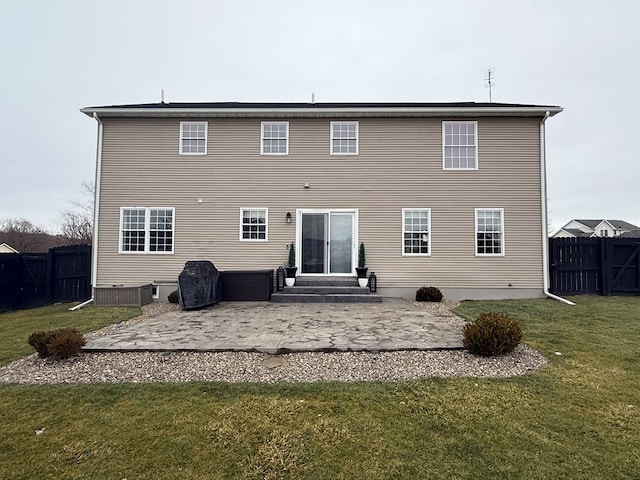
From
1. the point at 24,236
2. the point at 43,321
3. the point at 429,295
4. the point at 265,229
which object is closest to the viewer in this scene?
the point at 43,321

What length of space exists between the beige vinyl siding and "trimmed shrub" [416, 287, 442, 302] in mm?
608

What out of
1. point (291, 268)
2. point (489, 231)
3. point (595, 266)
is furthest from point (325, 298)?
point (595, 266)

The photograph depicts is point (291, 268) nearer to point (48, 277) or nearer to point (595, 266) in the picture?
point (48, 277)

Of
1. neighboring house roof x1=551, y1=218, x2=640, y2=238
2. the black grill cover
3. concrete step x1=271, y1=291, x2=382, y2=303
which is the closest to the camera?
the black grill cover

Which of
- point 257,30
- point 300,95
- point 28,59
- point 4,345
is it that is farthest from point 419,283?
point 300,95

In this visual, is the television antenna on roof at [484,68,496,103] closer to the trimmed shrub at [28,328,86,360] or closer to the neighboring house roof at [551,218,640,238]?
the trimmed shrub at [28,328,86,360]

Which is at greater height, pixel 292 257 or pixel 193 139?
pixel 193 139

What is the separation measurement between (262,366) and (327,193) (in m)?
7.42

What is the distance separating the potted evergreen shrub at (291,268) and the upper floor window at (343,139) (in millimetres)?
3769

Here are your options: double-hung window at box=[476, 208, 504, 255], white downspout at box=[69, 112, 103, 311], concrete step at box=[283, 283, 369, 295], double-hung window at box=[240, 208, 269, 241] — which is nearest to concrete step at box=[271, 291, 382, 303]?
concrete step at box=[283, 283, 369, 295]

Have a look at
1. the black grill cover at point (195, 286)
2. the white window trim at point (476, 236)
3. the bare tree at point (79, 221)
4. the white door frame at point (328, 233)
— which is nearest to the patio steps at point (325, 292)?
the white door frame at point (328, 233)

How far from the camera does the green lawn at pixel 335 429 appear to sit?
2.25 metres

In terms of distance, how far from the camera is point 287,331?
230 inches

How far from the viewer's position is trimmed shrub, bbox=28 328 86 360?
439 centimetres
